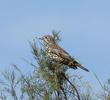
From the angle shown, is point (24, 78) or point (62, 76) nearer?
point (24, 78)

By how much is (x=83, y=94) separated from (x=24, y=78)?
2.42 ft

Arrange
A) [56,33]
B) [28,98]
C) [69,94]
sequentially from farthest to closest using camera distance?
[56,33] < [69,94] < [28,98]

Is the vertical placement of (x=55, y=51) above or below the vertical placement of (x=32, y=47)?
above

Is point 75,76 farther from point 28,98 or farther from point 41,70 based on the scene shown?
point 28,98

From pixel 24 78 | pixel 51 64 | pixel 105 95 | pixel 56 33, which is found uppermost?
pixel 56 33

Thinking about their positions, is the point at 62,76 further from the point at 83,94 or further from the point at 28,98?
the point at 28,98

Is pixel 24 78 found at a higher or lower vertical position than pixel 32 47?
lower

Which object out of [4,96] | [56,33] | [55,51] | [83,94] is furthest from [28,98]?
[55,51]

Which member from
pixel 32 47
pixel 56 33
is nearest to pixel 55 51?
pixel 56 33

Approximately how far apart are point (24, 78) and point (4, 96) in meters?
0.32

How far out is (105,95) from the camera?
480cm

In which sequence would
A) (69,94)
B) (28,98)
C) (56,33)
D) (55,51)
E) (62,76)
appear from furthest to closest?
(55,51) → (56,33) → (62,76) → (69,94) → (28,98)

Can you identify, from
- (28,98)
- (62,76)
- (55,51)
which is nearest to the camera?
(28,98)

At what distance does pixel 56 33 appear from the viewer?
630 cm
